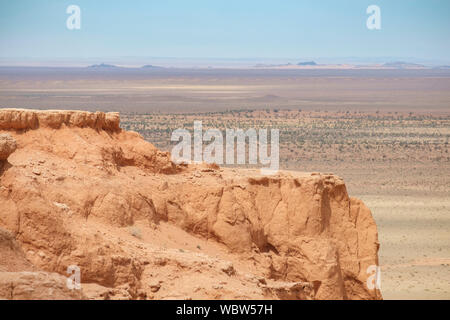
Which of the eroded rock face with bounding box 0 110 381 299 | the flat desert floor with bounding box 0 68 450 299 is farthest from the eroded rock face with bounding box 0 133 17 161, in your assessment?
the flat desert floor with bounding box 0 68 450 299

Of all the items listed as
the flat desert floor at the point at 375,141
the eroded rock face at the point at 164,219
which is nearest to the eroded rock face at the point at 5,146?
the eroded rock face at the point at 164,219

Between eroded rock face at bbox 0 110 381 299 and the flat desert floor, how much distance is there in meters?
8.23

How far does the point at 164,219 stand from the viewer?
15.3 metres

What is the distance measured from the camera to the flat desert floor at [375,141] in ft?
100

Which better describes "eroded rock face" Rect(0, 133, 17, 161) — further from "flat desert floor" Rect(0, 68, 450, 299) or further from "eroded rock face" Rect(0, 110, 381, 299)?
"flat desert floor" Rect(0, 68, 450, 299)

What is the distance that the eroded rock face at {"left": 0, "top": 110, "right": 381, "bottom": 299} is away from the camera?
11.5 metres

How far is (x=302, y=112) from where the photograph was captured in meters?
90.1

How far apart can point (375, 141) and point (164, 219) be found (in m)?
50.6

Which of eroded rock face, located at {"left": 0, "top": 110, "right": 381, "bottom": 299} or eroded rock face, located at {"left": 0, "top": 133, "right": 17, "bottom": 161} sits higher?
eroded rock face, located at {"left": 0, "top": 133, "right": 17, "bottom": 161}

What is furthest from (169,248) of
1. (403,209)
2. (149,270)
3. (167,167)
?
(403,209)

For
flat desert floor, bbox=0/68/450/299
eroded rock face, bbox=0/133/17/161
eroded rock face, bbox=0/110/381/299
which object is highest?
eroded rock face, bbox=0/133/17/161

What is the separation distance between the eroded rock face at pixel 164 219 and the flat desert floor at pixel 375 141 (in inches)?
324

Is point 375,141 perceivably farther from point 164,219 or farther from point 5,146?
point 5,146

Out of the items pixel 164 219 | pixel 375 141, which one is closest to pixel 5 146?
pixel 164 219
